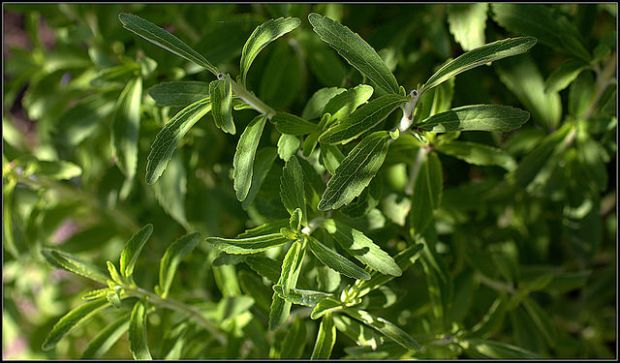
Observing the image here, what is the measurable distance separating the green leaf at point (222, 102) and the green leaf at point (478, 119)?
21 cm

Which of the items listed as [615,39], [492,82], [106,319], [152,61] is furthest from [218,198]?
[615,39]

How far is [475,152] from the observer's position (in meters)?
0.93

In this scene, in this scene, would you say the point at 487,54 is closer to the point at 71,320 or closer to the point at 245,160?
the point at 245,160

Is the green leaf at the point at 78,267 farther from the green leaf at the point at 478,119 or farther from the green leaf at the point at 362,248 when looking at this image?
the green leaf at the point at 478,119

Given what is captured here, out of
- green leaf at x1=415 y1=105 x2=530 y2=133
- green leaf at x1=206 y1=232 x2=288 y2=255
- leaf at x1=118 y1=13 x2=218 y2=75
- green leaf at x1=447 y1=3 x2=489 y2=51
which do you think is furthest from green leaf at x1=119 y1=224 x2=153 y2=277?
green leaf at x1=447 y1=3 x2=489 y2=51

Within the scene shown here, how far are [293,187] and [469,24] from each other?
0.41 m

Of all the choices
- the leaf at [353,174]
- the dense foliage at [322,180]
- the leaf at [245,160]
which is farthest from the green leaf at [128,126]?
the leaf at [353,174]

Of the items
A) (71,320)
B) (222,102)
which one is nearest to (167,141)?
(222,102)

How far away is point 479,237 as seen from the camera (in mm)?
1292

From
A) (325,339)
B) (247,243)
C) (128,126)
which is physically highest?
(128,126)

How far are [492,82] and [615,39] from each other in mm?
313

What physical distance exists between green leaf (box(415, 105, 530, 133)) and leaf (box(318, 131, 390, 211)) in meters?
0.07

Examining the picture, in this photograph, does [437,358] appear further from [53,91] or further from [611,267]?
[53,91]

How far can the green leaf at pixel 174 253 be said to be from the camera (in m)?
0.86
